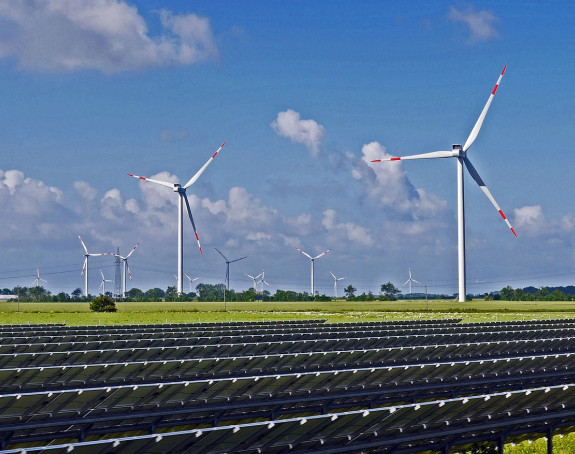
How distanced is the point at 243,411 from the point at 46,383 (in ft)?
31.9

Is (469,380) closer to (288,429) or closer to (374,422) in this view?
(374,422)

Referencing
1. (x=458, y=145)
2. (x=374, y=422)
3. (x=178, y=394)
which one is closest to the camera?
(x=374, y=422)

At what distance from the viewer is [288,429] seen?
21828 millimetres

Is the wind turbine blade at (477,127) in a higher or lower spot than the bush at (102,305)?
higher

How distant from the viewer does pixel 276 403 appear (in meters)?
28.4

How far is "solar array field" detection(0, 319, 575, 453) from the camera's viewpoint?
2247 centimetres

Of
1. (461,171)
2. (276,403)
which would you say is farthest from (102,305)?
(276,403)

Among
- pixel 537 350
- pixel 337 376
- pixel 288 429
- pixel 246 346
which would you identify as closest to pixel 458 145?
pixel 537 350

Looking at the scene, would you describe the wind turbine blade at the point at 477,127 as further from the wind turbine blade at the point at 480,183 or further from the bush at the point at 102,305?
the bush at the point at 102,305

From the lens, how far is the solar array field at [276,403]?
22469 millimetres

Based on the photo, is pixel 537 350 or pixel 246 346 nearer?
pixel 246 346

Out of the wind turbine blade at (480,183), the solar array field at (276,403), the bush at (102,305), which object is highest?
the wind turbine blade at (480,183)

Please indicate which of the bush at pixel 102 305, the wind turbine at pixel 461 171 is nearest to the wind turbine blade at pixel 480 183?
the wind turbine at pixel 461 171

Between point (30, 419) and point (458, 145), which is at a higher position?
point (458, 145)
